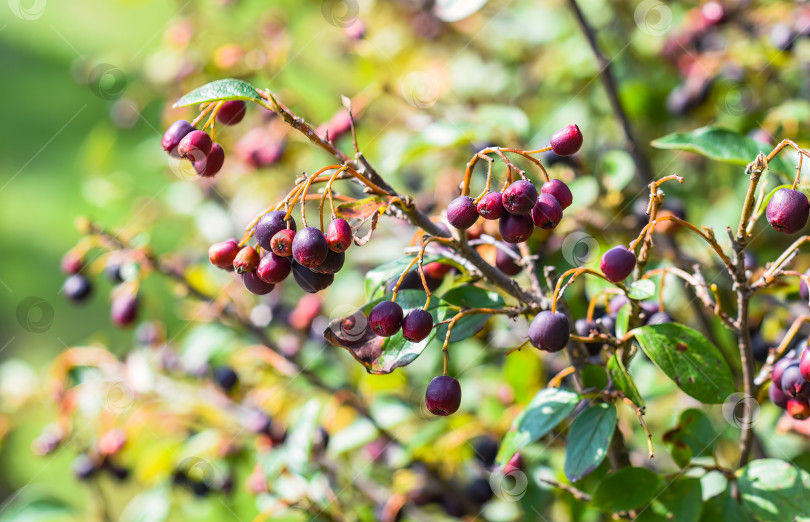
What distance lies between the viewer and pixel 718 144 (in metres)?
0.81

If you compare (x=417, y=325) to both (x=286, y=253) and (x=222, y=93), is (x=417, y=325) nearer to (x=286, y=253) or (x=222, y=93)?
(x=286, y=253)

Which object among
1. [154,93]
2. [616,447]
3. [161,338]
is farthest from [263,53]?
[616,447]

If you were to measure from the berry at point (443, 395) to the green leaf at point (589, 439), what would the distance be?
0.14 m

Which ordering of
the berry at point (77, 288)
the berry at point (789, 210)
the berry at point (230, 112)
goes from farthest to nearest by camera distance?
the berry at point (77, 288)
the berry at point (230, 112)
the berry at point (789, 210)

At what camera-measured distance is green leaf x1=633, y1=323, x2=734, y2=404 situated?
71cm

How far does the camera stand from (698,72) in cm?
133

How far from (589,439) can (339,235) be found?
1.08ft

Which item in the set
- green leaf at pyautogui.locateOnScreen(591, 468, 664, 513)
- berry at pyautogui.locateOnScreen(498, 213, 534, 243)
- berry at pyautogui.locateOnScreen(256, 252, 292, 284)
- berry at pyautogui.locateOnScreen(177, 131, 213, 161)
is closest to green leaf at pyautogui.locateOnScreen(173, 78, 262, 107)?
berry at pyautogui.locateOnScreen(177, 131, 213, 161)

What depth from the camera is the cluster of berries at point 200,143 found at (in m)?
0.69

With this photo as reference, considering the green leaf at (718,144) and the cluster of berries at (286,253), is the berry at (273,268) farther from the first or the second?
the green leaf at (718,144)

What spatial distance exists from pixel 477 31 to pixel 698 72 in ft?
2.66

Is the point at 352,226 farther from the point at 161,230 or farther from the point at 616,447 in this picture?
the point at 161,230

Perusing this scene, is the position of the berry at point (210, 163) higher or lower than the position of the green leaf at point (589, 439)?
higher

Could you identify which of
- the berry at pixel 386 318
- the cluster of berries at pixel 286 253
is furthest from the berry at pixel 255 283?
the berry at pixel 386 318
